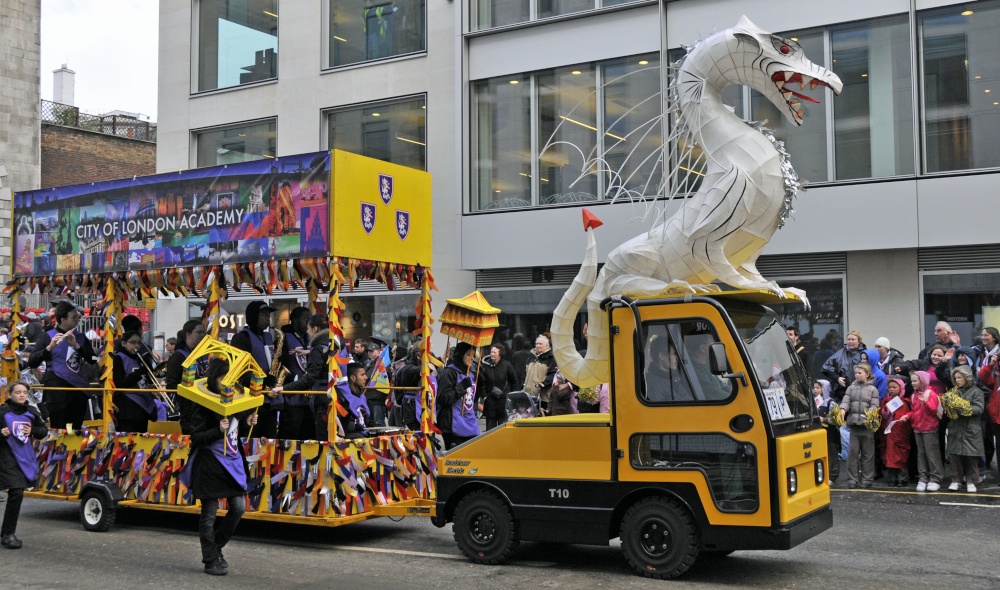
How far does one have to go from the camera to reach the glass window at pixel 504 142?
21.9m

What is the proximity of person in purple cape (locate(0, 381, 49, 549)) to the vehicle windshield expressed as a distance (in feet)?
21.6

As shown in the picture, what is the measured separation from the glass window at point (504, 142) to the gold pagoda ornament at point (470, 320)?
427 inches

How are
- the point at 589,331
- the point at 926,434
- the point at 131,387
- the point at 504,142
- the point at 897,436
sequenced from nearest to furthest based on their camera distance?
the point at 589,331, the point at 131,387, the point at 926,434, the point at 897,436, the point at 504,142

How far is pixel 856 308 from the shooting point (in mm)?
18297

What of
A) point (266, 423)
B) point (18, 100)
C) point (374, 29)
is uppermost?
point (18, 100)

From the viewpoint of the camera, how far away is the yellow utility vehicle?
7668 millimetres

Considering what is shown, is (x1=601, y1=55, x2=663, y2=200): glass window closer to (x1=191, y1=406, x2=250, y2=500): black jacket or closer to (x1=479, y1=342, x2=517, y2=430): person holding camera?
(x1=479, y1=342, x2=517, y2=430): person holding camera

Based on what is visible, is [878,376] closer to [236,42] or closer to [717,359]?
[717,359]

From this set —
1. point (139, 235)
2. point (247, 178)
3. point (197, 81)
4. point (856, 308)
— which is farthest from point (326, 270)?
point (197, 81)

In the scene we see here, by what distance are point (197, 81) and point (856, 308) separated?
17966 millimetres

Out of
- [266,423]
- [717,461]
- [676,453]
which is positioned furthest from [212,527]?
[717,461]

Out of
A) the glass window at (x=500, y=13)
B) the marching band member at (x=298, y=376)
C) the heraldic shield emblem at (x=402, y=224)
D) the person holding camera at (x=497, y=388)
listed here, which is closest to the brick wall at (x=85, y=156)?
the glass window at (x=500, y=13)

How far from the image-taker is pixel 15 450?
962 cm

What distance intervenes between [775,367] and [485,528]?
2.80 meters
